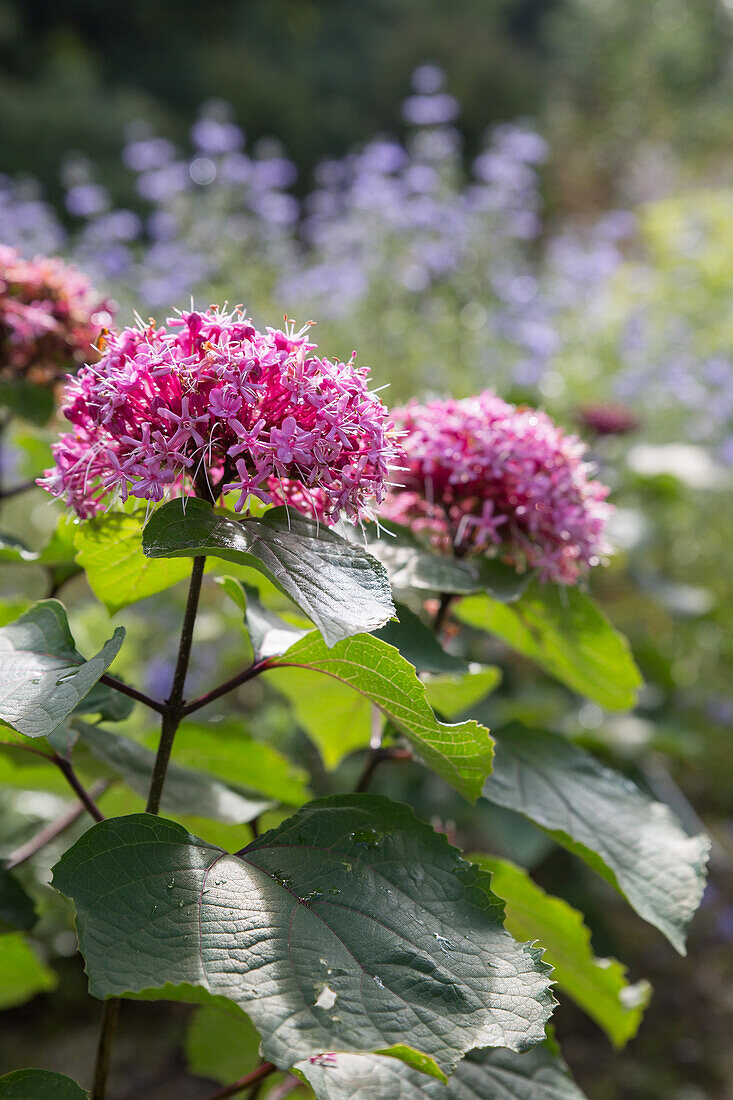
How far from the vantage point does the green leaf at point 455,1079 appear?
64cm

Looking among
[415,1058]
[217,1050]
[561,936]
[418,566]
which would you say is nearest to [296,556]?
[418,566]

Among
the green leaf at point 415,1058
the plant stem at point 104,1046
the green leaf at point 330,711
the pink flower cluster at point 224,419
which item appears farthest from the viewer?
the green leaf at point 330,711

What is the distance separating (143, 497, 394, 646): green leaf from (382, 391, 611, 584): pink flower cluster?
0.27 meters

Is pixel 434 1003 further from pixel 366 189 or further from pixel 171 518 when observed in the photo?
pixel 366 189

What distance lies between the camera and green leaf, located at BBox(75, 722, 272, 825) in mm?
902

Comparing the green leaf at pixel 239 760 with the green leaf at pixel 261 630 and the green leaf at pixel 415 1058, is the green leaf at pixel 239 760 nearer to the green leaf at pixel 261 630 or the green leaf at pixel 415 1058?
the green leaf at pixel 261 630

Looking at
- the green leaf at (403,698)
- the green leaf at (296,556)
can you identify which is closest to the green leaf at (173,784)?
the green leaf at (403,698)

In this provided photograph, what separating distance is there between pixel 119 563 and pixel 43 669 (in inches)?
6.0

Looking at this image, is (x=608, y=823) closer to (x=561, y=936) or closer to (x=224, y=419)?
(x=561, y=936)

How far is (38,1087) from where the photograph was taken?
72cm

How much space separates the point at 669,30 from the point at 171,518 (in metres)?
15.3

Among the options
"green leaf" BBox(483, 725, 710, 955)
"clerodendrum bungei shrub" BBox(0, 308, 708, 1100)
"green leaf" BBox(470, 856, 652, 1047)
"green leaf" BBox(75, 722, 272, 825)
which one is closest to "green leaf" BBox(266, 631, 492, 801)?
"clerodendrum bungei shrub" BBox(0, 308, 708, 1100)

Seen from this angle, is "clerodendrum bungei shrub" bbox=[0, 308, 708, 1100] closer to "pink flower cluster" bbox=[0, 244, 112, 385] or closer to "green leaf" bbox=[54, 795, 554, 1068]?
"green leaf" bbox=[54, 795, 554, 1068]

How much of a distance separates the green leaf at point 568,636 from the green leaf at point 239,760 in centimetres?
30
